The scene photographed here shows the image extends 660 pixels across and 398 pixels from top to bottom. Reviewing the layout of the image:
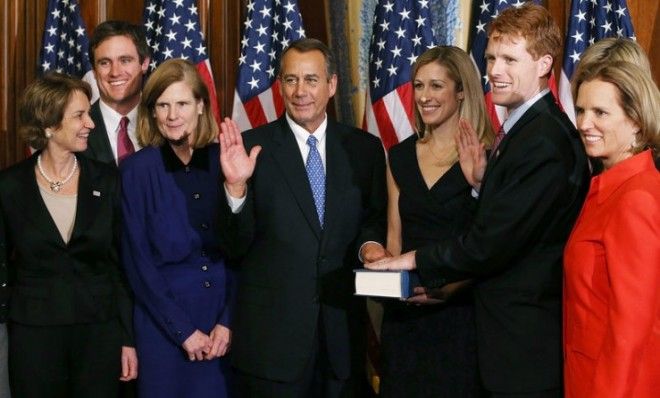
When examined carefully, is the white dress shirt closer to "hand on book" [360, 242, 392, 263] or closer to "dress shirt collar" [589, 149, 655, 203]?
"hand on book" [360, 242, 392, 263]

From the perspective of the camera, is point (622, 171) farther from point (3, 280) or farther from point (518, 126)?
point (3, 280)

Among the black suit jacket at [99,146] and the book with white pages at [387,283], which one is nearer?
the book with white pages at [387,283]

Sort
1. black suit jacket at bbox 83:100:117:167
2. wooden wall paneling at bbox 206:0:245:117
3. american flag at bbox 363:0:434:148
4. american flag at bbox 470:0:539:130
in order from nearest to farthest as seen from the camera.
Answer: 1. black suit jacket at bbox 83:100:117:167
2. american flag at bbox 470:0:539:130
3. american flag at bbox 363:0:434:148
4. wooden wall paneling at bbox 206:0:245:117

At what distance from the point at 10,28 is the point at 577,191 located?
3.28 metres

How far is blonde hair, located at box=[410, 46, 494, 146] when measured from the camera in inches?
118

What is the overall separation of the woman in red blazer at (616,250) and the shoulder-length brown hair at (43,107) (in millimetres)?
1879

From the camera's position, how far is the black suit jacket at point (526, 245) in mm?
2439

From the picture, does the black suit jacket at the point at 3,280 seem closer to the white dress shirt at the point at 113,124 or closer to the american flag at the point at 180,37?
the white dress shirt at the point at 113,124

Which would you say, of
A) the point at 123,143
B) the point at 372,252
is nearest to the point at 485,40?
the point at 372,252

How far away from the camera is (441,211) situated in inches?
114

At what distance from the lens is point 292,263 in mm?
3031

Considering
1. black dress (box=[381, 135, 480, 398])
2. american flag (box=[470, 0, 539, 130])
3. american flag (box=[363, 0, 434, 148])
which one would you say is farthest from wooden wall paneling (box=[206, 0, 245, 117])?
black dress (box=[381, 135, 480, 398])

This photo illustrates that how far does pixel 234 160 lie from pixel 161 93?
0.48 meters

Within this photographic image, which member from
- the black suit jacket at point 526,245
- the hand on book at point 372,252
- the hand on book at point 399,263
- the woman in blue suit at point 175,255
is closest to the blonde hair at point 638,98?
the black suit jacket at point 526,245
